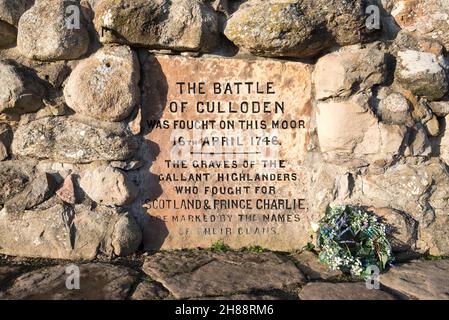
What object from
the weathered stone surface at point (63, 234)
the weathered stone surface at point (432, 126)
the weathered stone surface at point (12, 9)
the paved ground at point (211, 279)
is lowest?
the paved ground at point (211, 279)

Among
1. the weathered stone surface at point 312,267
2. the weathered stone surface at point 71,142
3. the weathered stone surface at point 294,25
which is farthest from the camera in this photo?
the weathered stone surface at point 71,142

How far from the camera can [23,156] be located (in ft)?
8.45

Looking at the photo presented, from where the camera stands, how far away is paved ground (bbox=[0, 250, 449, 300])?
1989 millimetres

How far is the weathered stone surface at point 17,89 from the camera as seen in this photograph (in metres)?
2.49

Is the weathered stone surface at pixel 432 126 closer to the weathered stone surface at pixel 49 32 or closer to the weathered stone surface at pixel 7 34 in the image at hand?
the weathered stone surface at pixel 49 32

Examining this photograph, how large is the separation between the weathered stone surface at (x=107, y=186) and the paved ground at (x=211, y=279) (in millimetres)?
366

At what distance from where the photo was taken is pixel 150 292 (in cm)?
201

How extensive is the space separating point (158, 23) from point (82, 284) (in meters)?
1.50

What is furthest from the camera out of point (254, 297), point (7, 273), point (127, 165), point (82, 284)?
point (127, 165)

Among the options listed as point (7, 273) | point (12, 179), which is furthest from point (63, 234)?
point (12, 179)

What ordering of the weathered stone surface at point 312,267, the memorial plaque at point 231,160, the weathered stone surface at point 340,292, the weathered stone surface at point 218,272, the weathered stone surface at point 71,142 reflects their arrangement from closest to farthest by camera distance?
the weathered stone surface at point 340,292 → the weathered stone surface at point 218,272 → the weathered stone surface at point 312,267 → the weathered stone surface at point 71,142 → the memorial plaque at point 231,160

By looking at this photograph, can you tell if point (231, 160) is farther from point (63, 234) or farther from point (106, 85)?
point (63, 234)

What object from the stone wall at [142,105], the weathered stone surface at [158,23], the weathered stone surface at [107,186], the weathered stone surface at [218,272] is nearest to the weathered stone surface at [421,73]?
the stone wall at [142,105]

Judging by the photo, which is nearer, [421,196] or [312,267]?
[312,267]
